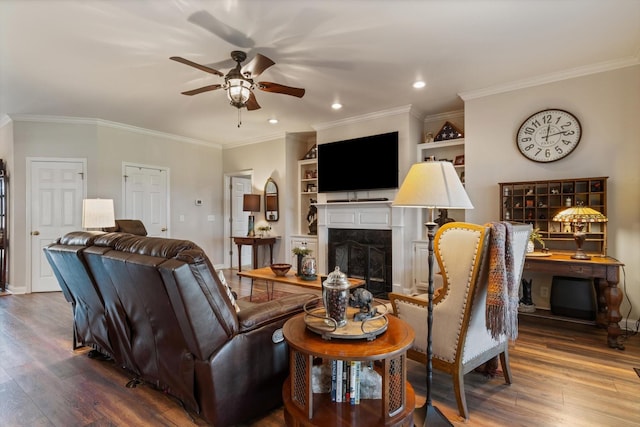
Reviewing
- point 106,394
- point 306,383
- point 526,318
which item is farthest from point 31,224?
point 526,318

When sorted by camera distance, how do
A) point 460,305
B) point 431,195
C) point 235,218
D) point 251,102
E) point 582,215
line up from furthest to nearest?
point 235,218 < point 251,102 < point 582,215 < point 460,305 < point 431,195

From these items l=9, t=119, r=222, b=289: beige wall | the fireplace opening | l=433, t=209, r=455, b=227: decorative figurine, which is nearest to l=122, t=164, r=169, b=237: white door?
l=9, t=119, r=222, b=289: beige wall

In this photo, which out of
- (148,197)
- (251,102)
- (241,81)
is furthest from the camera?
(148,197)

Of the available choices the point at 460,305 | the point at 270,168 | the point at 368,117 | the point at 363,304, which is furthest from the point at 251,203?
the point at 460,305

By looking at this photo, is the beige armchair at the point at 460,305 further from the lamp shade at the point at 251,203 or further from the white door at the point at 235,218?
the white door at the point at 235,218

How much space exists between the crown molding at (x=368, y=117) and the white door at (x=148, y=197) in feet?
9.77

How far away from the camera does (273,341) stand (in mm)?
1938

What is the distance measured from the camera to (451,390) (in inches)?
88.3

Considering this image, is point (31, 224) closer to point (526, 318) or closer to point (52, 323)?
point (52, 323)

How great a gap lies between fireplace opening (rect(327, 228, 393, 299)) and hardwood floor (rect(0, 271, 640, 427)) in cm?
196

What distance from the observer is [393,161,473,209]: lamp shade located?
1750 mm

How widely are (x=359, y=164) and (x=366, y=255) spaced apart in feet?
4.44

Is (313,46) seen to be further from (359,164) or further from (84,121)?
(84,121)

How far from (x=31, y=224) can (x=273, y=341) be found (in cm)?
508
